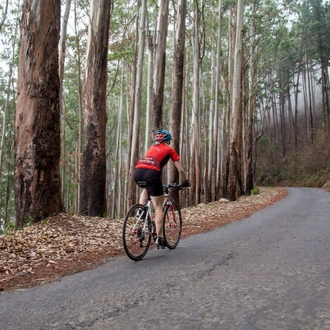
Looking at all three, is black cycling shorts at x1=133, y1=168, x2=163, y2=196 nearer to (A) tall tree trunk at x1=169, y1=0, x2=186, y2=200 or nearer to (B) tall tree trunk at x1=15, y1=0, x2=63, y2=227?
(B) tall tree trunk at x1=15, y1=0, x2=63, y2=227

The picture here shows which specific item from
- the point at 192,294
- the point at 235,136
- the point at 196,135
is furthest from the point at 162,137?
the point at 235,136

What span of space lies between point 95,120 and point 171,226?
408 centimetres

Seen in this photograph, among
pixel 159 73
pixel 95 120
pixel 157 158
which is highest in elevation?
pixel 159 73

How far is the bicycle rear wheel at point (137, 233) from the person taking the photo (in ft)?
16.5

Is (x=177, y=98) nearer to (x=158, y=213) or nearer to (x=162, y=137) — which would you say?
(x=162, y=137)

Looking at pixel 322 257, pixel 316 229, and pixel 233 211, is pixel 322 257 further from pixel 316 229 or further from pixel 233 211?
pixel 233 211

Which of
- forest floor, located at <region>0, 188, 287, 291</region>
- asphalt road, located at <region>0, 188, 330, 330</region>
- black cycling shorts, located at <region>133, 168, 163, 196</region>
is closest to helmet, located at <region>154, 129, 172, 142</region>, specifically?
black cycling shorts, located at <region>133, 168, 163, 196</region>

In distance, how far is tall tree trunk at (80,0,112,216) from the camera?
9227 mm

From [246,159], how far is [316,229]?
756 inches

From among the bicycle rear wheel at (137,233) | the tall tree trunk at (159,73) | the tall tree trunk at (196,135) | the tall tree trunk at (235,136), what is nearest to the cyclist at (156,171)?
the bicycle rear wheel at (137,233)

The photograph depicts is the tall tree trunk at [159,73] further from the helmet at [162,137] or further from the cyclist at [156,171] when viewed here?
the cyclist at [156,171]

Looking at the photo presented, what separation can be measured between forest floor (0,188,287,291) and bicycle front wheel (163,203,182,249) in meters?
0.73

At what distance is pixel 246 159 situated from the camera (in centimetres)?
2622

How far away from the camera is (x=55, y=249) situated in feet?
18.4
